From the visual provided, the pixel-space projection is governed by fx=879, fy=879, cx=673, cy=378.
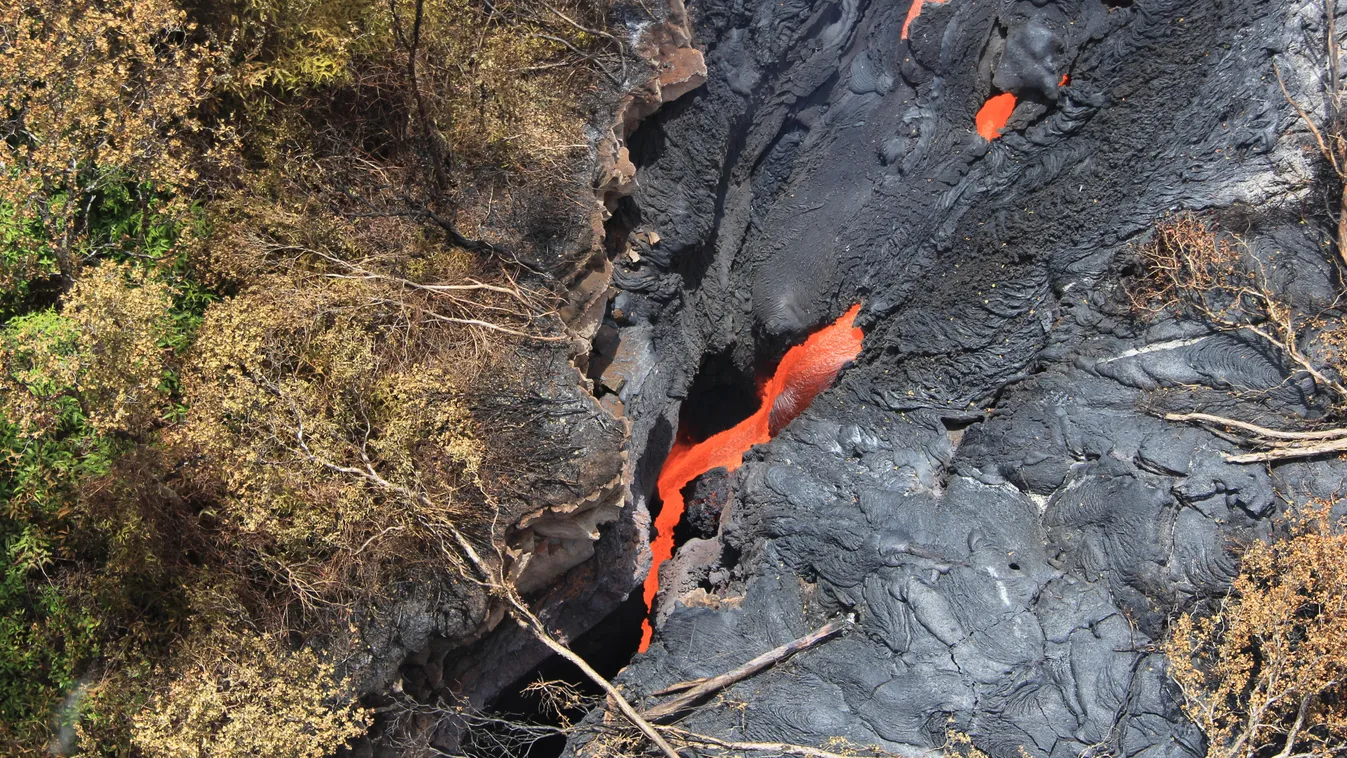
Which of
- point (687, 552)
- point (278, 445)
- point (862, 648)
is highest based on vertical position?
point (278, 445)

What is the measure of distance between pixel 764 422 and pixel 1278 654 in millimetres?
5268

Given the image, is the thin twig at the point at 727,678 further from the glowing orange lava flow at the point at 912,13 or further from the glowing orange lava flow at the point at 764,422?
the glowing orange lava flow at the point at 912,13

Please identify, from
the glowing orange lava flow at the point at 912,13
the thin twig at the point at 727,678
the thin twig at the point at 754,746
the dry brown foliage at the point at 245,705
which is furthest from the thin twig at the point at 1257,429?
the dry brown foliage at the point at 245,705

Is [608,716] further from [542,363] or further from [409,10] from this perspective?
[409,10]

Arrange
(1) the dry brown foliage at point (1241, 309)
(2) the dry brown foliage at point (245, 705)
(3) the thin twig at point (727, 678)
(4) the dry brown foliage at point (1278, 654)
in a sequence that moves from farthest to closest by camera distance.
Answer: (3) the thin twig at point (727, 678) → (1) the dry brown foliage at point (1241, 309) → (4) the dry brown foliage at point (1278, 654) → (2) the dry brown foliage at point (245, 705)

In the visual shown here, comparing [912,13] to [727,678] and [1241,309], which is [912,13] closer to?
[1241,309]

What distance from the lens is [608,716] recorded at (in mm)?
6461

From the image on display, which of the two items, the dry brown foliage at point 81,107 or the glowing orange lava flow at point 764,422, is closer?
A: the dry brown foliage at point 81,107

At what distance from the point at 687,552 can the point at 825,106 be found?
494 centimetres

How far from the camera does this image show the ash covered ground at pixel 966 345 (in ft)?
20.0

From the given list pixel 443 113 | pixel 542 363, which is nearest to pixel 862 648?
pixel 542 363

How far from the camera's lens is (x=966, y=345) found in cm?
758

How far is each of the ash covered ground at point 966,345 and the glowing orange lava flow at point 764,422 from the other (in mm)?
251

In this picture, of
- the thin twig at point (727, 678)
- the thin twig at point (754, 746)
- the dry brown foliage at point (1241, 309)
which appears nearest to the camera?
the thin twig at point (754, 746)
